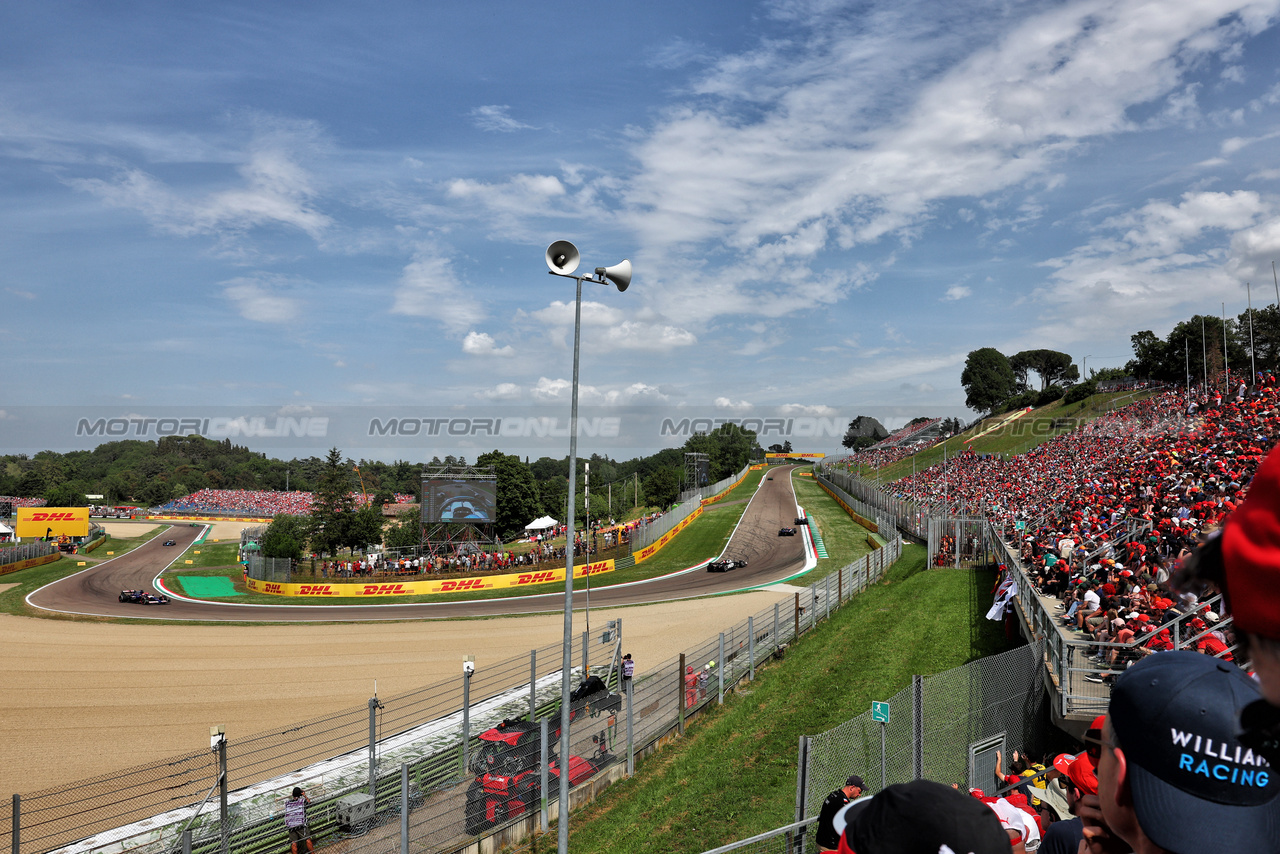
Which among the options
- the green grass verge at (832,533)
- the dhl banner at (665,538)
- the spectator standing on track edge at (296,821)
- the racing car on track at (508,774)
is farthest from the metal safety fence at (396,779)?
the dhl banner at (665,538)

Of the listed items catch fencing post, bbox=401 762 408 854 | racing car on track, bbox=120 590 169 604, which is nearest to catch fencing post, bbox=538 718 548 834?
catch fencing post, bbox=401 762 408 854

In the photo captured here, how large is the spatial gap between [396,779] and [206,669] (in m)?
14.6

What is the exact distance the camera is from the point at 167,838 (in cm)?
927

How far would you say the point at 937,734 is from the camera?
955 centimetres

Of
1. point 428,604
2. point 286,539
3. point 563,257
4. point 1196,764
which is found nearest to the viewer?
point 1196,764

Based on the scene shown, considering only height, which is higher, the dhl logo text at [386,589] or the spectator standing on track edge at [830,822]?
the spectator standing on track edge at [830,822]

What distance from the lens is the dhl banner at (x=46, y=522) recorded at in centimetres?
6128

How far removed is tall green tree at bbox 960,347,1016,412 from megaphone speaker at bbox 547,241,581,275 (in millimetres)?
118421

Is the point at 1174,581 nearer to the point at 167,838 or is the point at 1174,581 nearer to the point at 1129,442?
the point at 167,838

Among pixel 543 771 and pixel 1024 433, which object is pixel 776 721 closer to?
pixel 543 771

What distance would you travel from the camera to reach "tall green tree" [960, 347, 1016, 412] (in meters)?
116

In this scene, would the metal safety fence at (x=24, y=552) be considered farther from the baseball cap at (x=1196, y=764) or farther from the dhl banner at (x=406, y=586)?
the baseball cap at (x=1196, y=764)

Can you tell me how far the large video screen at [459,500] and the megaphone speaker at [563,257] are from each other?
112ft

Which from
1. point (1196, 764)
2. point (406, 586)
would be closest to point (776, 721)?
point (1196, 764)
